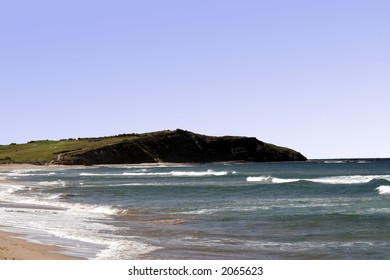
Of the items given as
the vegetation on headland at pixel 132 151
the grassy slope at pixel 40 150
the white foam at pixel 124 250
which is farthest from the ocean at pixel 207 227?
the vegetation on headland at pixel 132 151

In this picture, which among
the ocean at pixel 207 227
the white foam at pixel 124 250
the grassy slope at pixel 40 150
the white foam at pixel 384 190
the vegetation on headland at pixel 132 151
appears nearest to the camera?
the white foam at pixel 124 250

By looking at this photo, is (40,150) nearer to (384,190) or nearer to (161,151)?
(161,151)

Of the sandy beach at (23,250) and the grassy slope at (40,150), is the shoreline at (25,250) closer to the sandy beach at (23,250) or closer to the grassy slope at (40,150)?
the sandy beach at (23,250)

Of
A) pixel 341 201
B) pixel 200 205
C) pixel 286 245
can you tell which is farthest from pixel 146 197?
pixel 286 245

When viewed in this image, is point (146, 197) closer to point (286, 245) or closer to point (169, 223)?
point (169, 223)

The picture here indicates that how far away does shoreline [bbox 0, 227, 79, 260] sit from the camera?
16.3 meters

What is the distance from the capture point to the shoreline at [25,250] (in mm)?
16297

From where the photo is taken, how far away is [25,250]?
17719 mm

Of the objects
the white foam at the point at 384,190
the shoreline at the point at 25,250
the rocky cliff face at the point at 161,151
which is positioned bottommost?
the shoreline at the point at 25,250

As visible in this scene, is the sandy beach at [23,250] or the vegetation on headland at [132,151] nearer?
the sandy beach at [23,250]

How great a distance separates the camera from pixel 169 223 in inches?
1067

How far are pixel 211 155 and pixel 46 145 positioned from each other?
5474cm

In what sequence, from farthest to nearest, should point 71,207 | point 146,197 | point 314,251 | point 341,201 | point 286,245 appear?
point 146,197, point 341,201, point 71,207, point 286,245, point 314,251

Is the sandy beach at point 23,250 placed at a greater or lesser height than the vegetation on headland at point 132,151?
lesser
